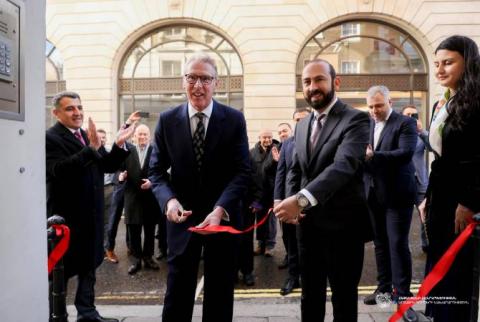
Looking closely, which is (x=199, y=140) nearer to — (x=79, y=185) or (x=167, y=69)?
(x=79, y=185)

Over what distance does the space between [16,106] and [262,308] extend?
3479mm

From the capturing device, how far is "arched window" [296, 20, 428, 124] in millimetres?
13711

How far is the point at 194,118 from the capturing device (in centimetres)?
296

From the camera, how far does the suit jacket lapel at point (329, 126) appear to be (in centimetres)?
293

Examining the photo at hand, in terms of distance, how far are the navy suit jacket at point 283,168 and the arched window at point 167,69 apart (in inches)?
357

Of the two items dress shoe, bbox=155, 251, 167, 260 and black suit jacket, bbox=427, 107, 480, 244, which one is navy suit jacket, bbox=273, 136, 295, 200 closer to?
black suit jacket, bbox=427, 107, 480, 244

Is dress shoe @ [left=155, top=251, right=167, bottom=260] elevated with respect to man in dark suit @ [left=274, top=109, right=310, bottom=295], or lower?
lower

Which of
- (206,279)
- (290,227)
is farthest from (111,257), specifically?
(206,279)

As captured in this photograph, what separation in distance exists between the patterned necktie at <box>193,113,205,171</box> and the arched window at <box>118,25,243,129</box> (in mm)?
11127

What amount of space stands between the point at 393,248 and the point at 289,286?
1.36 metres

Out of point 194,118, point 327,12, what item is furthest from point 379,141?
point 327,12

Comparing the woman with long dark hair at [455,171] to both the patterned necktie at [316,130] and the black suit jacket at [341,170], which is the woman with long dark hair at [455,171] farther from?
the patterned necktie at [316,130]

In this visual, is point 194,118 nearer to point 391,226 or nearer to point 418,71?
point 391,226

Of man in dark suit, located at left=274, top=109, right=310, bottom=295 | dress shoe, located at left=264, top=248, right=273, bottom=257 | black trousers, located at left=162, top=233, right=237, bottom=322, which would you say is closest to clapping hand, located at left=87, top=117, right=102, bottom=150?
black trousers, located at left=162, top=233, right=237, bottom=322
